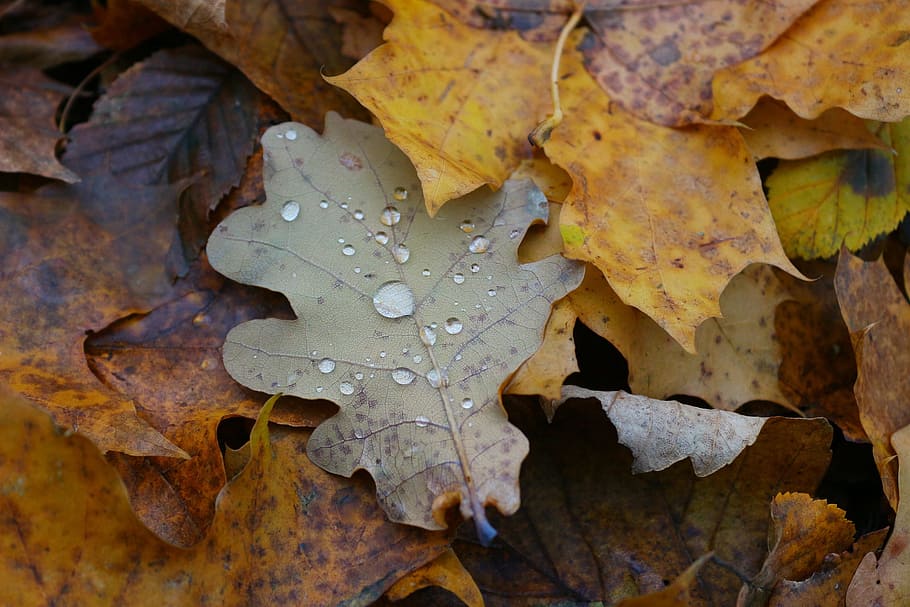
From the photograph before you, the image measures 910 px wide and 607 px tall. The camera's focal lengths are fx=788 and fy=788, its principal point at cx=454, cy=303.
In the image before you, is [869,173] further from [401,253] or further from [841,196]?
[401,253]

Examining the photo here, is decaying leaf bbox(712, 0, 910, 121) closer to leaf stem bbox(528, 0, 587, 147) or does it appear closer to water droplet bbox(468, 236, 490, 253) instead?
leaf stem bbox(528, 0, 587, 147)

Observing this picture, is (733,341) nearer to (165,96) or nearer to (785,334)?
(785,334)

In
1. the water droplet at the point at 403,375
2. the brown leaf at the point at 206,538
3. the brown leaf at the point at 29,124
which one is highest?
the water droplet at the point at 403,375

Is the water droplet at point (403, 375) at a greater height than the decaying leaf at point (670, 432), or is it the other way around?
the decaying leaf at point (670, 432)

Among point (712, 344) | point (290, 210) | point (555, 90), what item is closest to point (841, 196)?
point (712, 344)

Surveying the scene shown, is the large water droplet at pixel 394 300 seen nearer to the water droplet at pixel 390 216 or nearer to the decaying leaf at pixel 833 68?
the water droplet at pixel 390 216

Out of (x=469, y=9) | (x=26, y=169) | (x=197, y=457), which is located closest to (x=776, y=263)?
(x=469, y=9)

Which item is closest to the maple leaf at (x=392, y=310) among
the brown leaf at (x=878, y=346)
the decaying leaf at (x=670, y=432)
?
the decaying leaf at (x=670, y=432)
